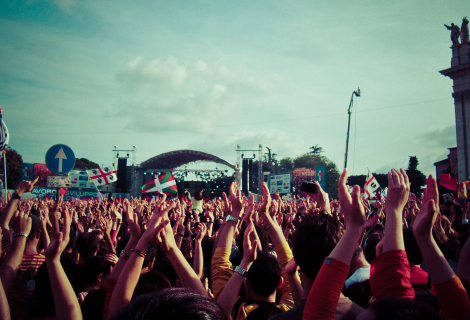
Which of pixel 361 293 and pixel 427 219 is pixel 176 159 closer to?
pixel 361 293

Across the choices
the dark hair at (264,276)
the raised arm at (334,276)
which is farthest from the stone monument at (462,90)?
the raised arm at (334,276)

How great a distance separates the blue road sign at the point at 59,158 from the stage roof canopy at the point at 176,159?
121 ft

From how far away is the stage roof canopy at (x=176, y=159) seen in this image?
45531 mm

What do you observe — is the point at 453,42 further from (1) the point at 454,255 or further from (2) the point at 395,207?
(2) the point at 395,207

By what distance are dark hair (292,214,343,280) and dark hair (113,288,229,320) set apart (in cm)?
105

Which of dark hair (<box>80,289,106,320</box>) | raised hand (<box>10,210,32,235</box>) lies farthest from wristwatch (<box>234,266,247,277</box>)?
raised hand (<box>10,210,32,235</box>)

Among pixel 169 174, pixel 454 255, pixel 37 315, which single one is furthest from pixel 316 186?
pixel 169 174

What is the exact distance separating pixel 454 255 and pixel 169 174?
1473 centimetres

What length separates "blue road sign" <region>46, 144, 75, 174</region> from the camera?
7312 millimetres

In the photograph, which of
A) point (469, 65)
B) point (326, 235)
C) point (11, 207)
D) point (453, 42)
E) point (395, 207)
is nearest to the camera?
point (395, 207)

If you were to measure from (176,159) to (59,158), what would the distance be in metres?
41.7

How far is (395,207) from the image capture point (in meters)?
1.79

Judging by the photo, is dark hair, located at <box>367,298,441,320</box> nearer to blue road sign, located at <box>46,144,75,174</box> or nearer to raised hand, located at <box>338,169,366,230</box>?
raised hand, located at <box>338,169,366,230</box>

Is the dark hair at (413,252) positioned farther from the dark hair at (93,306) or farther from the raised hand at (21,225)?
the raised hand at (21,225)
